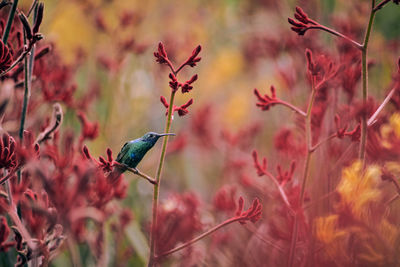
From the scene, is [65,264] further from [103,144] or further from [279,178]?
[279,178]

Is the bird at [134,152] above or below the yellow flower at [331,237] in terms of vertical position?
above

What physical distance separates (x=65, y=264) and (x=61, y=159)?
524 millimetres

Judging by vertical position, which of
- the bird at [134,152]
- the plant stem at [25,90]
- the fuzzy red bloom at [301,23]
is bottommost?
the bird at [134,152]

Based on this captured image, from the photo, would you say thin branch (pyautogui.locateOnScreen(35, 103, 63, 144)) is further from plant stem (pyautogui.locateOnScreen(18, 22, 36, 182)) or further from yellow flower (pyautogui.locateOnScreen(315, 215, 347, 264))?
yellow flower (pyautogui.locateOnScreen(315, 215, 347, 264))

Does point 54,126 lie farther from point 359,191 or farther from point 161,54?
point 359,191

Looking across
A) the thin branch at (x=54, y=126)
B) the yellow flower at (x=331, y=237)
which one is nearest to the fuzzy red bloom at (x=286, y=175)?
the yellow flower at (x=331, y=237)

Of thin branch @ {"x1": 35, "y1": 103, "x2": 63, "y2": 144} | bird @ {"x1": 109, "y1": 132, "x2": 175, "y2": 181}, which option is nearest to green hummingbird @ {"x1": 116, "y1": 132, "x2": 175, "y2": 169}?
bird @ {"x1": 109, "y1": 132, "x2": 175, "y2": 181}

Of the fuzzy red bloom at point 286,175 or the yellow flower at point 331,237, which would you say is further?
the fuzzy red bloom at point 286,175

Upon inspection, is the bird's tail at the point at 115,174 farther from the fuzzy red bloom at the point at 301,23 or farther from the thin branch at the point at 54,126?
the fuzzy red bloom at the point at 301,23

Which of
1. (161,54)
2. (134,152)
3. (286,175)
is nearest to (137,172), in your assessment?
(134,152)

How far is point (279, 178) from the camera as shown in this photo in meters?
0.69

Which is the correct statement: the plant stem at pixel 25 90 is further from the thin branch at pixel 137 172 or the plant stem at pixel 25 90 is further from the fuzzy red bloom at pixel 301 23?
the fuzzy red bloom at pixel 301 23

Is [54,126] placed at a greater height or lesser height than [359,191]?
greater

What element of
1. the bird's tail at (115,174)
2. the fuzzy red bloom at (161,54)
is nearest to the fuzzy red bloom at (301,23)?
the fuzzy red bloom at (161,54)
